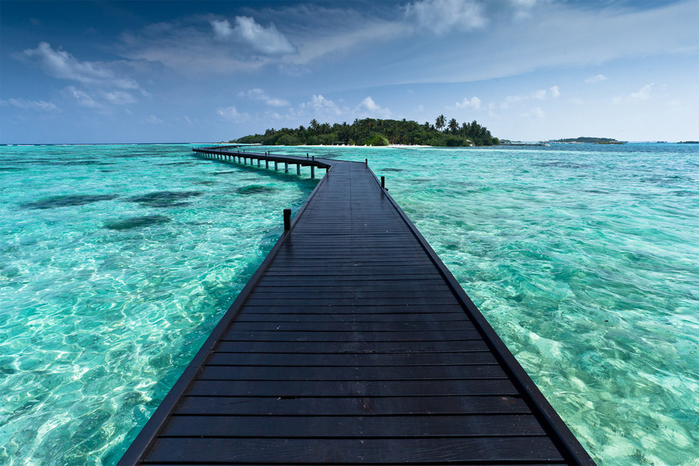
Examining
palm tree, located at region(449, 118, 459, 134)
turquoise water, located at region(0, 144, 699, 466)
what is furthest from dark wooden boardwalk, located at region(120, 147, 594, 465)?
palm tree, located at region(449, 118, 459, 134)

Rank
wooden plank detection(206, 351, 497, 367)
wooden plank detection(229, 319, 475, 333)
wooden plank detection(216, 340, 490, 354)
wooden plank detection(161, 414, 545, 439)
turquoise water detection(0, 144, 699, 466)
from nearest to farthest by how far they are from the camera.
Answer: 1. wooden plank detection(161, 414, 545, 439)
2. wooden plank detection(206, 351, 497, 367)
3. wooden plank detection(216, 340, 490, 354)
4. wooden plank detection(229, 319, 475, 333)
5. turquoise water detection(0, 144, 699, 466)

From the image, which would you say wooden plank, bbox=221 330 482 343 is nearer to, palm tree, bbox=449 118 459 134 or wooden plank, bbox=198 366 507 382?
wooden plank, bbox=198 366 507 382

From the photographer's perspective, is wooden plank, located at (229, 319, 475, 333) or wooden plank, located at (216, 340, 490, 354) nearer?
wooden plank, located at (216, 340, 490, 354)

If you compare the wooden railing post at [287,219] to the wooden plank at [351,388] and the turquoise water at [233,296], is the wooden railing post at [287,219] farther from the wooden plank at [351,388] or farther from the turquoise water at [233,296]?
the wooden plank at [351,388]

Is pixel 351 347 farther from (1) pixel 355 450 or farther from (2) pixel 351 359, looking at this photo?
(1) pixel 355 450

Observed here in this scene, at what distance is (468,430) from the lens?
2.45 m

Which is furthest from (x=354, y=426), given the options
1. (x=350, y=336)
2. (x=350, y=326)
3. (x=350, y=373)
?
(x=350, y=326)

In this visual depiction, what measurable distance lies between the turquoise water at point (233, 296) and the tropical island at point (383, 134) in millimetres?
93900

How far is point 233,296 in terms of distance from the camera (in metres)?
6.89

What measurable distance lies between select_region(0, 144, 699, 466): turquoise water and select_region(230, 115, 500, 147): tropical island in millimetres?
→ 93900

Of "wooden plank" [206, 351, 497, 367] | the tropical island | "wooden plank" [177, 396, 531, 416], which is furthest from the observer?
the tropical island

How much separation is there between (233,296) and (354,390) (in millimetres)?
4845

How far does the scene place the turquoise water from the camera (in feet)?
12.8

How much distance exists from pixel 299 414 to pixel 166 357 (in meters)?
3.63
